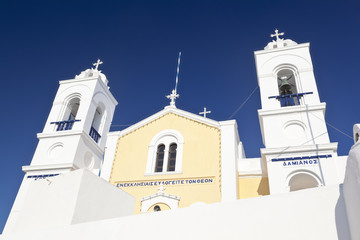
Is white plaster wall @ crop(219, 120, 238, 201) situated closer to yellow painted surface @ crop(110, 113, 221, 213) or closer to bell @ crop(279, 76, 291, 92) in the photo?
yellow painted surface @ crop(110, 113, 221, 213)

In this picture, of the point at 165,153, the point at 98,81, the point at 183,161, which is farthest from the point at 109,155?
the point at 98,81

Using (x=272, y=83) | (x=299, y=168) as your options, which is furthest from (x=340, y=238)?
(x=272, y=83)

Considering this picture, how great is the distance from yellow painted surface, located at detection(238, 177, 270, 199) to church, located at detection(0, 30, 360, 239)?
0.04 metres

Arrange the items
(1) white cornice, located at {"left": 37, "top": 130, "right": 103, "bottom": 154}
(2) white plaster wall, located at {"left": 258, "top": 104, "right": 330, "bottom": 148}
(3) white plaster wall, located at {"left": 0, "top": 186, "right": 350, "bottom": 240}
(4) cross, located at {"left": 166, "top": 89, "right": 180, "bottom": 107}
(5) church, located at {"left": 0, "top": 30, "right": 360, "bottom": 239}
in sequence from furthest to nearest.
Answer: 1. (4) cross, located at {"left": 166, "top": 89, "right": 180, "bottom": 107}
2. (1) white cornice, located at {"left": 37, "top": 130, "right": 103, "bottom": 154}
3. (2) white plaster wall, located at {"left": 258, "top": 104, "right": 330, "bottom": 148}
4. (5) church, located at {"left": 0, "top": 30, "right": 360, "bottom": 239}
5. (3) white plaster wall, located at {"left": 0, "top": 186, "right": 350, "bottom": 240}

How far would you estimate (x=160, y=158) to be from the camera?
13625mm

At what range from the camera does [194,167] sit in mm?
12664

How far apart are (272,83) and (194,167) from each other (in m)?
5.08

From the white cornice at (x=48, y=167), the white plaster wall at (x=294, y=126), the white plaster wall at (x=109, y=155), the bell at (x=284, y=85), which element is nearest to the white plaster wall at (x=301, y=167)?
the white plaster wall at (x=294, y=126)

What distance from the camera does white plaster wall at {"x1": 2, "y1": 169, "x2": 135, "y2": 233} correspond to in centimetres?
630

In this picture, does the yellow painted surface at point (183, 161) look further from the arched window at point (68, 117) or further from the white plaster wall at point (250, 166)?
the arched window at point (68, 117)

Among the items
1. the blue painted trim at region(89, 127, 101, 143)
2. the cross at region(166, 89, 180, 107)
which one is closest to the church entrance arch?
the cross at region(166, 89, 180, 107)

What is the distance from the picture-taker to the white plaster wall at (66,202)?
6.30m

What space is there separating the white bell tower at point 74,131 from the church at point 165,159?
0.05m

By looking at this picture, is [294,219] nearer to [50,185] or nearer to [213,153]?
[50,185]
